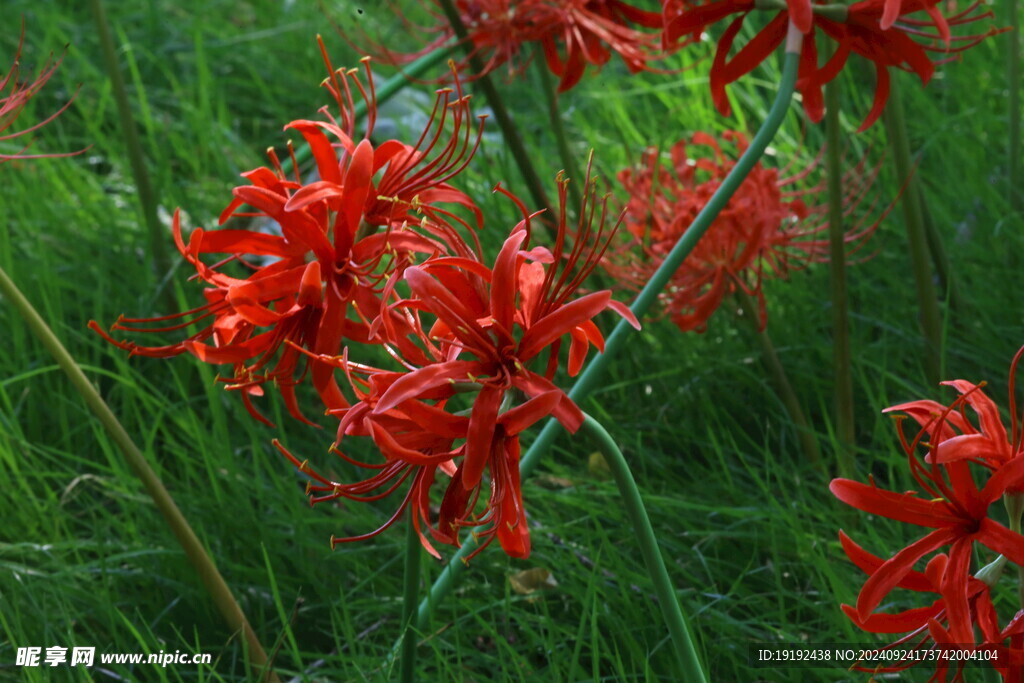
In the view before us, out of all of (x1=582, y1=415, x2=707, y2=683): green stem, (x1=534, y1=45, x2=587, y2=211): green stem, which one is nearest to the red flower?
(x1=582, y1=415, x2=707, y2=683): green stem

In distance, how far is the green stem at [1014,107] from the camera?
2264 mm

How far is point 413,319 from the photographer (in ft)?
3.80

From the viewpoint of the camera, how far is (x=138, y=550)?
1.87 m

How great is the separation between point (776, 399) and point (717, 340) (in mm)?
431

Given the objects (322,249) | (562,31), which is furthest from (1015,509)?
(562,31)

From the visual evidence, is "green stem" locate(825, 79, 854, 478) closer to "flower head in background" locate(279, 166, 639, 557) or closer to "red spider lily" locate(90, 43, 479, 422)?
"red spider lily" locate(90, 43, 479, 422)

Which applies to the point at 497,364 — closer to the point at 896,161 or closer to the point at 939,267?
the point at 896,161

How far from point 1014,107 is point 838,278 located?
784 millimetres

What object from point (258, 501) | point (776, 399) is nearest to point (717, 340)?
point (776, 399)

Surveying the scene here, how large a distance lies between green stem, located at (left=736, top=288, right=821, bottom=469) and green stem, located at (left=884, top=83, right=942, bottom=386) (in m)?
0.24

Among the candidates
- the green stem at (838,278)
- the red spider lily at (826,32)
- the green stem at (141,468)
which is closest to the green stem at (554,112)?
the green stem at (838,278)

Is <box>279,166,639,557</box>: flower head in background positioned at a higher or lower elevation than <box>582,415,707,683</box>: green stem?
higher

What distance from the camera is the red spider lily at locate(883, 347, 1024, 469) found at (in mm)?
952

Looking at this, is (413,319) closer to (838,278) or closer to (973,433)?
(973,433)
